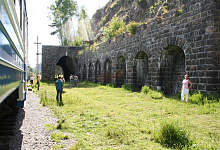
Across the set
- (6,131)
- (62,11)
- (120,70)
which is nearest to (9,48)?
(6,131)

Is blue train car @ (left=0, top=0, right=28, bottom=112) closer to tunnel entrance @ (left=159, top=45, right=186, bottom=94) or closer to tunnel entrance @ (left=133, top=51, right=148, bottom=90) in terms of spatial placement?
tunnel entrance @ (left=159, top=45, right=186, bottom=94)

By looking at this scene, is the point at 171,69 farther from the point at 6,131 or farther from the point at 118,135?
the point at 6,131

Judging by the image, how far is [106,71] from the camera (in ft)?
66.0

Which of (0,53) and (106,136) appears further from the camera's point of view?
(106,136)

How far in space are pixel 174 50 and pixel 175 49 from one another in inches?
4.0

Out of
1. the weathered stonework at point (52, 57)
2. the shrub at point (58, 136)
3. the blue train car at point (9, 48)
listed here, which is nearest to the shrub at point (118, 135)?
the shrub at point (58, 136)

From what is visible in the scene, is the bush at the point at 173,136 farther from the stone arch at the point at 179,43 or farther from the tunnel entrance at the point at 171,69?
the tunnel entrance at the point at 171,69

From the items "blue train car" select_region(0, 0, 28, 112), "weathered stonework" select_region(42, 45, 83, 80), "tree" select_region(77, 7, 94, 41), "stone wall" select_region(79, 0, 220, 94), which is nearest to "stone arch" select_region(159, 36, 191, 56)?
"stone wall" select_region(79, 0, 220, 94)

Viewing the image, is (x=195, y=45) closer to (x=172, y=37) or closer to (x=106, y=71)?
(x=172, y=37)

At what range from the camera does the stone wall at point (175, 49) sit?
7953mm

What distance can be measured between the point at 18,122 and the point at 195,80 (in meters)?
7.09

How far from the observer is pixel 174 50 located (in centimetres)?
1096

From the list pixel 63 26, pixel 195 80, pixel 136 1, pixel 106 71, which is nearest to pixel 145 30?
pixel 195 80

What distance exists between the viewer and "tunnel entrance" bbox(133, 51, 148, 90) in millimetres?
13883
